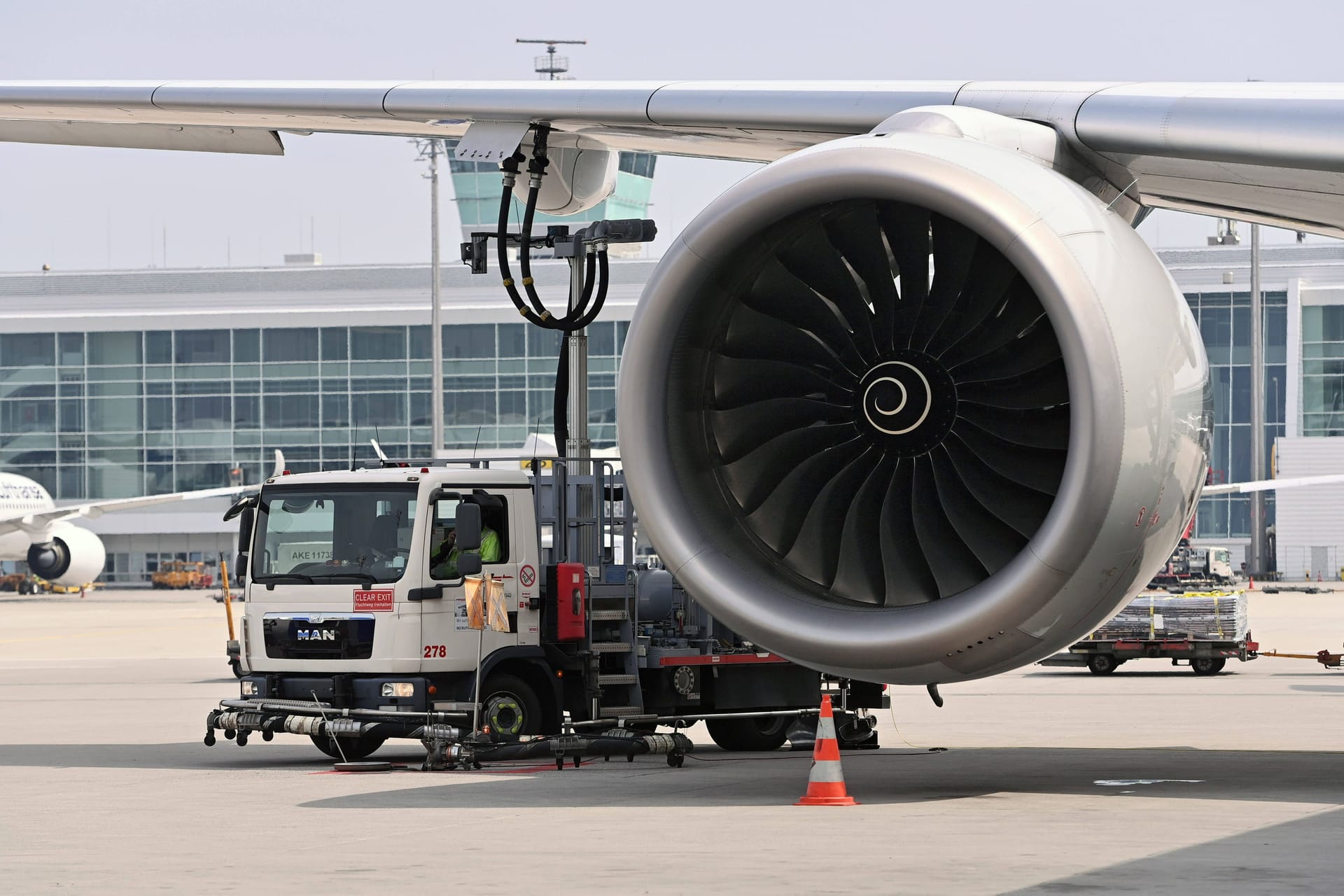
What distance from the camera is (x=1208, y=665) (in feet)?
97.9

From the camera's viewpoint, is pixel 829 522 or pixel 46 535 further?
pixel 46 535

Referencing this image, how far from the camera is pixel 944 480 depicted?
1146cm

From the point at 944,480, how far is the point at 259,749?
937cm

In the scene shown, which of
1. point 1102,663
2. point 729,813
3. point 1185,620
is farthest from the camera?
point 1102,663

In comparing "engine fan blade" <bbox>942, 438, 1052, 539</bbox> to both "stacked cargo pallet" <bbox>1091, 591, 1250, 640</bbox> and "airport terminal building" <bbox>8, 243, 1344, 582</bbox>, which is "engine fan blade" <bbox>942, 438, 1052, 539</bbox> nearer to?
"stacked cargo pallet" <bbox>1091, 591, 1250, 640</bbox>

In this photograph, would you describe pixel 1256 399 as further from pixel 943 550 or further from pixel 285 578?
pixel 943 550

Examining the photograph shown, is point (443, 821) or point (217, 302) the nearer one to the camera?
point (443, 821)

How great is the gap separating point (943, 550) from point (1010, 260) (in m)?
1.81

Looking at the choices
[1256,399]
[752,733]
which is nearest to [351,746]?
[752,733]

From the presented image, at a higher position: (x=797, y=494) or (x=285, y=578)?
(x=797, y=494)

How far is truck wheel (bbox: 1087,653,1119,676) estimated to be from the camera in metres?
30.2

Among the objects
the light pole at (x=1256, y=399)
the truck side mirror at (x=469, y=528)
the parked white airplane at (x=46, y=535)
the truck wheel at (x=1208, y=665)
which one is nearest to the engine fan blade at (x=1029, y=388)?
the truck side mirror at (x=469, y=528)

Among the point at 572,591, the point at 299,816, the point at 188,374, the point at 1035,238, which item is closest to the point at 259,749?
the point at 572,591

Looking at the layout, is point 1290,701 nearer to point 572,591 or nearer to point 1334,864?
point 572,591
